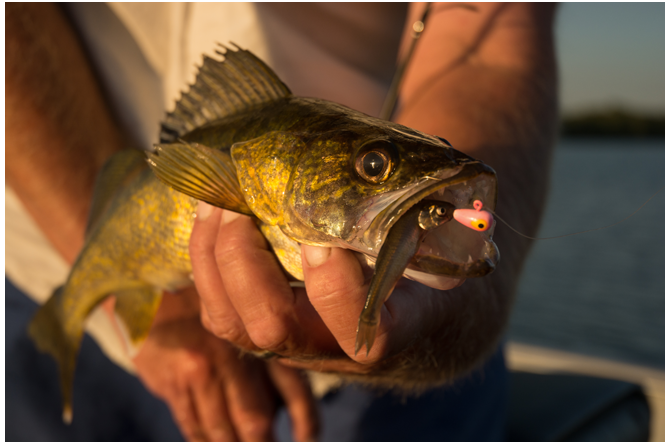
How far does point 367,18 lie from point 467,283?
148 centimetres

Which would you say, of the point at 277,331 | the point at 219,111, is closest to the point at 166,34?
the point at 219,111

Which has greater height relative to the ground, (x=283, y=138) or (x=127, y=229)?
(x=283, y=138)

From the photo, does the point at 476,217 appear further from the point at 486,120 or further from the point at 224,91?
the point at 486,120

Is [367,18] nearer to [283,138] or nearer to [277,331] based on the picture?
[283,138]

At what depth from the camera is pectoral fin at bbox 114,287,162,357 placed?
171cm

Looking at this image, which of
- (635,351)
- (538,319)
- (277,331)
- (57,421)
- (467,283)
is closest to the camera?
(277,331)

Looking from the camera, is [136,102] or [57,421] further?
[57,421]

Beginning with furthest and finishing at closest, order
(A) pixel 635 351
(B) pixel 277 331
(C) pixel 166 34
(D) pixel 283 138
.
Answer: (A) pixel 635 351 → (C) pixel 166 34 → (B) pixel 277 331 → (D) pixel 283 138

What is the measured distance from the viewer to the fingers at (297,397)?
231 centimetres

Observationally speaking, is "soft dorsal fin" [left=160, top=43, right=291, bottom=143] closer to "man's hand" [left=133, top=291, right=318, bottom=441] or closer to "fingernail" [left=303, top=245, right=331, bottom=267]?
"fingernail" [left=303, top=245, right=331, bottom=267]

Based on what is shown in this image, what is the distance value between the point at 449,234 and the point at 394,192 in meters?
0.14

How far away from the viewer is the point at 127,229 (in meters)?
1.54

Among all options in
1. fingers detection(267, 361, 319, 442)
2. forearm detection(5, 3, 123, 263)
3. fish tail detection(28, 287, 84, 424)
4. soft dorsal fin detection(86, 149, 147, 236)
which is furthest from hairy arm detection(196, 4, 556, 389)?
forearm detection(5, 3, 123, 263)

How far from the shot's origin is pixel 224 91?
137 cm
